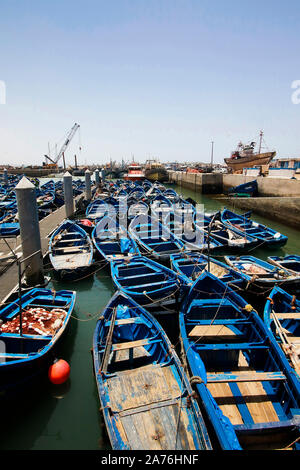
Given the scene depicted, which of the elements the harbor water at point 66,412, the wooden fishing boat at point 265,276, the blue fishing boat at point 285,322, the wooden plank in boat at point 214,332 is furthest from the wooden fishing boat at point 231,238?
the harbor water at point 66,412

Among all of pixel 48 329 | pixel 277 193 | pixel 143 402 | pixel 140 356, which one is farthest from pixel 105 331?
pixel 277 193

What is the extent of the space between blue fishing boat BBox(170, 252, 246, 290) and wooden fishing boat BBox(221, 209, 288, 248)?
7.33m

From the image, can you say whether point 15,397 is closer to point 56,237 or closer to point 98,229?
point 56,237

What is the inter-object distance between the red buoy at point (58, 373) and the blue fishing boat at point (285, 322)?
24.4 ft

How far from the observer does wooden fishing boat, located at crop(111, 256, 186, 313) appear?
10328 mm

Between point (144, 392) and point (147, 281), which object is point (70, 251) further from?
point (144, 392)

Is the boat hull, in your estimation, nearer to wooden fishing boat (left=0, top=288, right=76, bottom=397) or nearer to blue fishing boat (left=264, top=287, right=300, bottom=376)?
blue fishing boat (left=264, top=287, right=300, bottom=376)

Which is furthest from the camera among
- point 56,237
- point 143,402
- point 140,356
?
point 56,237

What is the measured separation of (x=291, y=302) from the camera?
10562 millimetres

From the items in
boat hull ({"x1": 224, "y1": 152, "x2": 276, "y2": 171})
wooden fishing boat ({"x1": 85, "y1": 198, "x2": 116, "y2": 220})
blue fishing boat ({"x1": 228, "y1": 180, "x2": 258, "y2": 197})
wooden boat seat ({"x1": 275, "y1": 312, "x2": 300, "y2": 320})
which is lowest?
wooden boat seat ({"x1": 275, "y1": 312, "x2": 300, "y2": 320})

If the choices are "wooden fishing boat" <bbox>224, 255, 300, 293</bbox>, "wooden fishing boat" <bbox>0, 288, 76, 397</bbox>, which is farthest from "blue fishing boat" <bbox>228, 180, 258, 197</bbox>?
"wooden fishing boat" <bbox>0, 288, 76, 397</bbox>

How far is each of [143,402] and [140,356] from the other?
1.96 meters

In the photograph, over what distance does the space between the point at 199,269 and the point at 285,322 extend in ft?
16.2

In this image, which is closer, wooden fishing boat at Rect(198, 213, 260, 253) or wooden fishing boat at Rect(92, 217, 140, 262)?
wooden fishing boat at Rect(92, 217, 140, 262)
